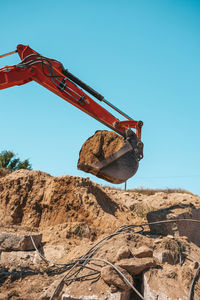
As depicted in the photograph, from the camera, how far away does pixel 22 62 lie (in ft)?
22.3

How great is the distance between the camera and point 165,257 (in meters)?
5.12

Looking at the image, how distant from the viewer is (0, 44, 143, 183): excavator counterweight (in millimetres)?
6836

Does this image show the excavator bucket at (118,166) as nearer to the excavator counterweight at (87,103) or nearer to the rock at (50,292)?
the excavator counterweight at (87,103)

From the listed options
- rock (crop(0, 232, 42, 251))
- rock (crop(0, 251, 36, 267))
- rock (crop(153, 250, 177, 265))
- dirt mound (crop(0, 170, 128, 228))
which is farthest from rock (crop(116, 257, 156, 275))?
dirt mound (crop(0, 170, 128, 228))

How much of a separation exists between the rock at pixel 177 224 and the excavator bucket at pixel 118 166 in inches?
47.5

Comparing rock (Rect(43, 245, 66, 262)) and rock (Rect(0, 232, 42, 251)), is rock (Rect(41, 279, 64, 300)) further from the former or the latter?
rock (Rect(0, 232, 42, 251))

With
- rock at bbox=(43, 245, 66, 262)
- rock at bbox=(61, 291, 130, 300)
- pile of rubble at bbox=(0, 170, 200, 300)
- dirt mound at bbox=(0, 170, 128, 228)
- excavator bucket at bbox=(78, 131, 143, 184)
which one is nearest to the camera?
rock at bbox=(61, 291, 130, 300)

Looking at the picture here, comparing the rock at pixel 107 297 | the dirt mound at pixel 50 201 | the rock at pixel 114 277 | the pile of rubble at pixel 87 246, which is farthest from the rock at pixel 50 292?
the dirt mound at pixel 50 201

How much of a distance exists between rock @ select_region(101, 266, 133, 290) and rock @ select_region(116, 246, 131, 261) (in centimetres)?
27

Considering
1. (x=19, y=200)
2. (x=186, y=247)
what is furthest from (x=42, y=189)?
(x=186, y=247)

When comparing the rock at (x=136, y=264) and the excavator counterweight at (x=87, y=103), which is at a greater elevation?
the excavator counterweight at (x=87, y=103)

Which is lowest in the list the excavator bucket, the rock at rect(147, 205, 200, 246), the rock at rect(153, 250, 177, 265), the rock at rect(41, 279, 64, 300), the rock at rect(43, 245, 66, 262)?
the rock at rect(41, 279, 64, 300)

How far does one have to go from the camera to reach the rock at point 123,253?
482 cm

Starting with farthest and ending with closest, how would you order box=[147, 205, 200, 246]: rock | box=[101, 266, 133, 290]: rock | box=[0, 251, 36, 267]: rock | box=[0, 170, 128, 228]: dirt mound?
box=[0, 170, 128, 228]: dirt mound → box=[147, 205, 200, 246]: rock → box=[0, 251, 36, 267]: rock → box=[101, 266, 133, 290]: rock
